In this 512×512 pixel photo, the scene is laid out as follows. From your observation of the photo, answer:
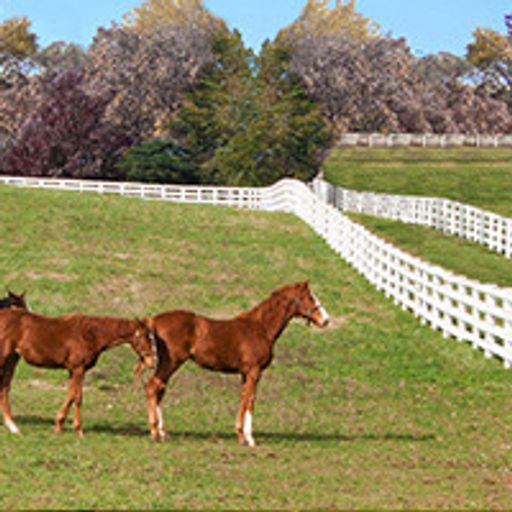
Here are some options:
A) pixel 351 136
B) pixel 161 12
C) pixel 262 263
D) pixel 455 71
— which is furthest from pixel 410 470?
pixel 455 71

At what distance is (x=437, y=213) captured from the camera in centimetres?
5072

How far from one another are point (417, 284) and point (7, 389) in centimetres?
1508

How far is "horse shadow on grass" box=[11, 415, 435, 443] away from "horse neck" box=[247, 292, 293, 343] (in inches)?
57.6

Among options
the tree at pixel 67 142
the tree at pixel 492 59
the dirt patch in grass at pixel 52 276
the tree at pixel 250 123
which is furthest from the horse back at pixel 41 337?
the tree at pixel 492 59

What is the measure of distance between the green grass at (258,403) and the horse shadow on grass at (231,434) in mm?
33

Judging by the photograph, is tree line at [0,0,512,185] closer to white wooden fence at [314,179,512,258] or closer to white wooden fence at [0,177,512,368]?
white wooden fence at [314,179,512,258]

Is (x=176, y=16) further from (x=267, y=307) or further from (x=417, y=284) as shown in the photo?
(x=267, y=307)

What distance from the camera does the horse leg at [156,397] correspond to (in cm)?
1420

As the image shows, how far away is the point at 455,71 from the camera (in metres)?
144

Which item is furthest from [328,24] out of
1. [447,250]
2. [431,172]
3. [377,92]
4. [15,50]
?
[447,250]

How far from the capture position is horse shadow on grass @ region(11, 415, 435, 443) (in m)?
15.1

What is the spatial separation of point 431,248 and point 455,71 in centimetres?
10633

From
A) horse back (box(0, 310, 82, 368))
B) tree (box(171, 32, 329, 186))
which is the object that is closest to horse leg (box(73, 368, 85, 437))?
horse back (box(0, 310, 82, 368))

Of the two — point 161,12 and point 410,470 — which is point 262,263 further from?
point 161,12
